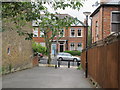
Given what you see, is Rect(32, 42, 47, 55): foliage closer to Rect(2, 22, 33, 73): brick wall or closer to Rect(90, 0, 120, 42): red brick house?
Rect(2, 22, 33, 73): brick wall

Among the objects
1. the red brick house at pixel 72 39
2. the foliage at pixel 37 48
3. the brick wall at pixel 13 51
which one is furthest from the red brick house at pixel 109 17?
the red brick house at pixel 72 39

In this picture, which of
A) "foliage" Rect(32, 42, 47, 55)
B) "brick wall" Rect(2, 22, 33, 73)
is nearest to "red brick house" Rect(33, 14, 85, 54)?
"foliage" Rect(32, 42, 47, 55)

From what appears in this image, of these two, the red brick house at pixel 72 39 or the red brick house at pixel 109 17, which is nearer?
the red brick house at pixel 109 17

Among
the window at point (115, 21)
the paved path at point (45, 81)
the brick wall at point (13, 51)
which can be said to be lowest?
the paved path at point (45, 81)

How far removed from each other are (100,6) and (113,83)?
37.9ft

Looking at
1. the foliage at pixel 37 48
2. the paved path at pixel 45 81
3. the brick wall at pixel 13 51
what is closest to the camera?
the paved path at pixel 45 81

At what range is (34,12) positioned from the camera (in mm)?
8438

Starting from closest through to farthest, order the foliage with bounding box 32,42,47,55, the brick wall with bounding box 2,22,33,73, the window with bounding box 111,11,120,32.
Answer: the brick wall with bounding box 2,22,33,73
the window with bounding box 111,11,120,32
the foliage with bounding box 32,42,47,55

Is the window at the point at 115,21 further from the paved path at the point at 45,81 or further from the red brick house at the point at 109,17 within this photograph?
the paved path at the point at 45,81

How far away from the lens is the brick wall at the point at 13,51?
15.9 meters

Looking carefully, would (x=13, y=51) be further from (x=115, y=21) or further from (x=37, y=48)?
(x=37, y=48)

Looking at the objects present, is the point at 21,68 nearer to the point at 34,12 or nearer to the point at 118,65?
the point at 34,12

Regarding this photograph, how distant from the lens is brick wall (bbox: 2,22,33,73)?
15.9 metres

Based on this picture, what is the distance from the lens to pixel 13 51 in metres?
18.2
